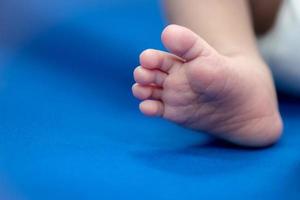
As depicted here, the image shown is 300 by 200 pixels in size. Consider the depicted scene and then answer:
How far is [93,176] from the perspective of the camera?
0.59 m

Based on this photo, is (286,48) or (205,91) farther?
(286,48)

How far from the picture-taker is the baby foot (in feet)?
2.03

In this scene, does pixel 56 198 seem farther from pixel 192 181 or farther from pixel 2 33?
pixel 2 33

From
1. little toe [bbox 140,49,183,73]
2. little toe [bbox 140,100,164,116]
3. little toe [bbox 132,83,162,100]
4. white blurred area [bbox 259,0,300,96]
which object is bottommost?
little toe [bbox 140,100,164,116]

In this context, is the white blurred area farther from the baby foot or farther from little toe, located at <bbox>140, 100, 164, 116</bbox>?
little toe, located at <bbox>140, 100, 164, 116</bbox>

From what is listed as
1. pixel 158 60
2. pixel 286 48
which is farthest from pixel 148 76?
pixel 286 48

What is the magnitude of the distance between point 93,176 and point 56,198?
5 centimetres

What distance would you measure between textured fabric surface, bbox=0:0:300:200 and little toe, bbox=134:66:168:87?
75 millimetres

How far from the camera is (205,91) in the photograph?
0.63 m

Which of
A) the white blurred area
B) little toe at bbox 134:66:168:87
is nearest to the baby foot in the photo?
little toe at bbox 134:66:168:87

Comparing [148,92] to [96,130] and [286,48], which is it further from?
[286,48]

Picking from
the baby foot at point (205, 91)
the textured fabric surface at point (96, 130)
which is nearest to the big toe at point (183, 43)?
the baby foot at point (205, 91)

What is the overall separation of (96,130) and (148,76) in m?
0.11

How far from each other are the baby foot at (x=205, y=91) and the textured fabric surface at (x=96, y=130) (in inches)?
1.0
